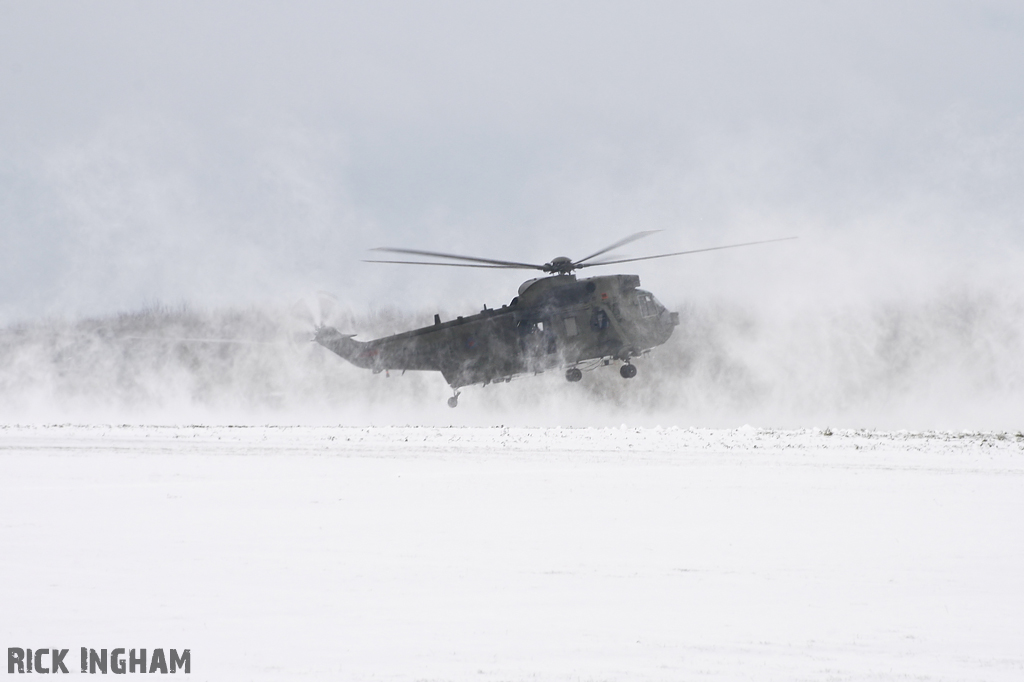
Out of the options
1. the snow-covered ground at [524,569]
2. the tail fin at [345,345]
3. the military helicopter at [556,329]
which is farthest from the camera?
the tail fin at [345,345]

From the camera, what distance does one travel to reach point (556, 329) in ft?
81.5

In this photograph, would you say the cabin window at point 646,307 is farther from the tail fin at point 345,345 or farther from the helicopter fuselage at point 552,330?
the tail fin at point 345,345

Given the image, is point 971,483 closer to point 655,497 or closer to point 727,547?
point 655,497

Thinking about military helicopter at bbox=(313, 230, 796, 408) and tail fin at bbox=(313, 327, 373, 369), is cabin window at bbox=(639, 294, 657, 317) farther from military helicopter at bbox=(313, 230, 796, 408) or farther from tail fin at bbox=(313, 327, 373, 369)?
tail fin at bbox=(313, 327, 373, 369)

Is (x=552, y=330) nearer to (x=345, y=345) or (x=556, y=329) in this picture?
(x=556, y=329)

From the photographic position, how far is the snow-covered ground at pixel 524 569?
7.42 m

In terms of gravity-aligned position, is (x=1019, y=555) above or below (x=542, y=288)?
below

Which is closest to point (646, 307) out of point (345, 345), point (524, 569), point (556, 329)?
point (556, 329)

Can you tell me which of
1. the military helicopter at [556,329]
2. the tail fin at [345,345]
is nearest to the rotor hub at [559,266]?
the military helicopter at [556,329]

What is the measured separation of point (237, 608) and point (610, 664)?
355cm

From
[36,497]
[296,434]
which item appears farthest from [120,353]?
[36,497]

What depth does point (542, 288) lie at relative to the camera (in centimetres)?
2514

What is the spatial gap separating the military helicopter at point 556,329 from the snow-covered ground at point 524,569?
536 cm

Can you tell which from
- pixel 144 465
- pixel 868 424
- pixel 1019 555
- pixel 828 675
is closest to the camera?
pixel 828 675
